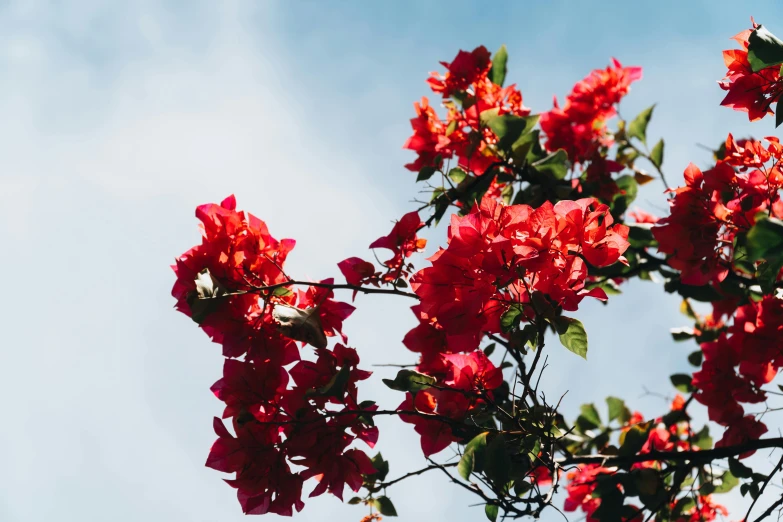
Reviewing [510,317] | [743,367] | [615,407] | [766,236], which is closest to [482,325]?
[510,317]

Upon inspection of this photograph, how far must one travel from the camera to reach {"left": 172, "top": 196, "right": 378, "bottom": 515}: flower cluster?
1.14 meters

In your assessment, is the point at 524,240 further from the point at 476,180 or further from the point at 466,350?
the point at 476,180

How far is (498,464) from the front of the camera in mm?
1040

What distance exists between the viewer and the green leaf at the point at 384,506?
1415 mm

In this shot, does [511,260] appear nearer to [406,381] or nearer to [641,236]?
[406,381]

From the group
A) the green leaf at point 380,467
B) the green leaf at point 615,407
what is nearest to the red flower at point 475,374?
the green leaf at point 380,467

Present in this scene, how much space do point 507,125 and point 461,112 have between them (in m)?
0.27

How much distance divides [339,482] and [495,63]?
141 cm

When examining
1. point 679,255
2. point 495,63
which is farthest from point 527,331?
point 495,63

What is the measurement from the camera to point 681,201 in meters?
1.43

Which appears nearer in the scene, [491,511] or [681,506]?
[491,511]

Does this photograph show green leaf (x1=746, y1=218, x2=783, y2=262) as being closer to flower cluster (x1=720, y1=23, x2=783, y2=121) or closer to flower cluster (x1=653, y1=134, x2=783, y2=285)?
flower cluster (x1=720, y1=23, x2=783, y2=121)

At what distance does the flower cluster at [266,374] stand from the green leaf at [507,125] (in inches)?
28.6

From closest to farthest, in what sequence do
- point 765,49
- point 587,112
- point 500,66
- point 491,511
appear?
point 765,49, point 491,511, point 500,66, point 587,112
